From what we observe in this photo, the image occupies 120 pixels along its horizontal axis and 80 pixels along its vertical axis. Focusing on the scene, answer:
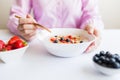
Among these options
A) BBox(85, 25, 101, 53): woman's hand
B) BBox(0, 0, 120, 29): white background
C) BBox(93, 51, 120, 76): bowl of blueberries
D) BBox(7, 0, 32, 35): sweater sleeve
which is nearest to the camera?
BBox(93, 51, 120, 76): bowl of blueberries

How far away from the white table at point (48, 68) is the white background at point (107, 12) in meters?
0.76

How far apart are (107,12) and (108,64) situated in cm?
104

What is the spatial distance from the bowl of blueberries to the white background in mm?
988

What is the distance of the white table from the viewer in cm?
70

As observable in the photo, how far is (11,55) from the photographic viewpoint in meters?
0.77

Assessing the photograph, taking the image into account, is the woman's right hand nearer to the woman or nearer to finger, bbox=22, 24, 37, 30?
finger, bbox=22, 24, 37, 30

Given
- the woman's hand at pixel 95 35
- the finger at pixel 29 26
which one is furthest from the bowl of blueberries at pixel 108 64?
the finger at pixel 29 26

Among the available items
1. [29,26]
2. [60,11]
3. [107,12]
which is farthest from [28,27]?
[107,12]

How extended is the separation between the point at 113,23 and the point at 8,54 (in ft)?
3.67

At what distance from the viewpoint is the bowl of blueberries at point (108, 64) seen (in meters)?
0.67

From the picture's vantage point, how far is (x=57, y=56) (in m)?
0.84

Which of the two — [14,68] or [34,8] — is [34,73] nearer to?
[14,68]

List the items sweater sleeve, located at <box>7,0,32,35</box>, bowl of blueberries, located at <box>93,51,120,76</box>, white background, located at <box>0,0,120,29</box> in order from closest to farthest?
1. bowl of blueberries, located at <box>93,51,120,76</box>
2. sweater sleeve, located at <box>7,0,32,35</box>
3. white background, located at <box>0,0,120,29</box>

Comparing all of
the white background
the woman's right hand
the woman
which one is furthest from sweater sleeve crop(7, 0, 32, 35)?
the white background
